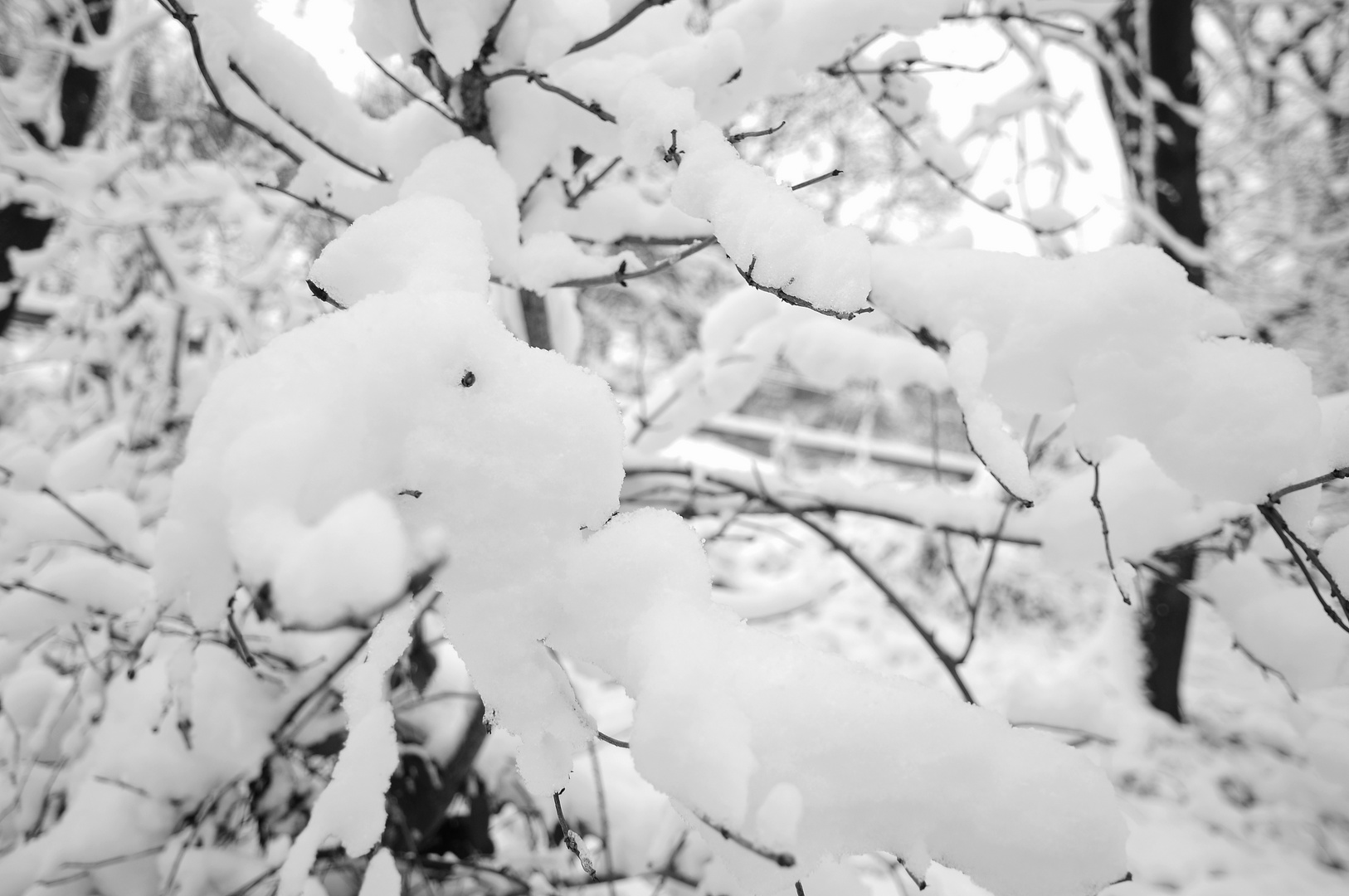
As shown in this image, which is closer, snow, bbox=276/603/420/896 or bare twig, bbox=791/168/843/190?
snow, bbox=276/603/420/896

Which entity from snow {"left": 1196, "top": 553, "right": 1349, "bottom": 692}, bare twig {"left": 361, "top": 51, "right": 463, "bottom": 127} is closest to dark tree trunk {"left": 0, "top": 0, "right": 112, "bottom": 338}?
bare twig {"left": 361, "top": 51, "right": 463, "bottom": 127}

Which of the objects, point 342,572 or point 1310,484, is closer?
point 342,572

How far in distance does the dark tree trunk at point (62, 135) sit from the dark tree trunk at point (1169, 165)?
5664 millimetres

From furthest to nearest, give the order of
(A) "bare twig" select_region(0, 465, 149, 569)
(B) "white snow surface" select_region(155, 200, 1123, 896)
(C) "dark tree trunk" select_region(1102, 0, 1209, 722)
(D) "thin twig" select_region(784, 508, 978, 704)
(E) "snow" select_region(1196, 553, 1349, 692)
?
1. (C) "dark tree trunk" select_region(1102, 0, 1209, 722)
2. (A) "bare twig" select_region(0, 465, 149, 569)
3. (D) "thin twig" select_region(784, 508, 978, 704)
4. (E) "snow" select_region(1196, 553, 1349, 692)
5. (B) "white snow surface" select_region(155, 200, 1123, 896)

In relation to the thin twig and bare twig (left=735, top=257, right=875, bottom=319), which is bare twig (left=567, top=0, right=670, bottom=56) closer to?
bare twig (left=735, top=257, right=875, bottom=319)

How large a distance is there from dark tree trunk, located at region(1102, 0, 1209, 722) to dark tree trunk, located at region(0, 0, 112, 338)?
5.66m

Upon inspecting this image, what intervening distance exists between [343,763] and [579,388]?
40cm

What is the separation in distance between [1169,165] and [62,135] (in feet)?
20.4

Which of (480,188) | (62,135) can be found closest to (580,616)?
(480,188)

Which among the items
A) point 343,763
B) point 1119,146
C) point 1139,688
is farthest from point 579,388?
point 1119,146

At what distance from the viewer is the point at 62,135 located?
3.21 meters

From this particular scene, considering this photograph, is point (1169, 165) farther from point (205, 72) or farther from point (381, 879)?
point (381, 879)

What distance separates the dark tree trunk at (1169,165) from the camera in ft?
11.7

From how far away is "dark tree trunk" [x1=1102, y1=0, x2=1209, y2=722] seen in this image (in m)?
3.56
